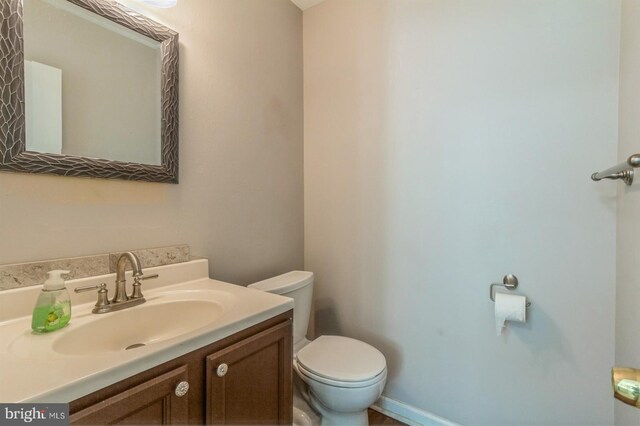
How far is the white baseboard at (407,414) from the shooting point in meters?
1.49

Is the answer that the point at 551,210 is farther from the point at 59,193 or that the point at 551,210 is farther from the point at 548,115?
the point at 59,193

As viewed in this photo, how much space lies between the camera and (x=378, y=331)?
1660 mm

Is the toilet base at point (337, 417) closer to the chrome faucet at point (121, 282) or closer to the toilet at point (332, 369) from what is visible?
the toilet at point (332, 369)

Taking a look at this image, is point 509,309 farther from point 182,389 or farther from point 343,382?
point 182,389

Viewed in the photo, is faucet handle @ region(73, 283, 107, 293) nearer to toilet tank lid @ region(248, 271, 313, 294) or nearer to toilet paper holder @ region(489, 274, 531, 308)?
toilet tank lid @ region(248, 271, 313, 294)

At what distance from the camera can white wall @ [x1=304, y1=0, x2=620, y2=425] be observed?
114cm

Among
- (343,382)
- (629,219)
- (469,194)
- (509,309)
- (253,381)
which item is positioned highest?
(469,194)

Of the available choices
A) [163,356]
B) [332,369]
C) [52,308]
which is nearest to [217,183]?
[52,308]

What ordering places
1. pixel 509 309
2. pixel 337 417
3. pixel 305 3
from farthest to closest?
pixel 305 3 < pixel 337 417 < pixel 509 309

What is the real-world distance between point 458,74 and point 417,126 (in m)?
0.30

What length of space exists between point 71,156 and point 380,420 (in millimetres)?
1909

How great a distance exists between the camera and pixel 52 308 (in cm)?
76

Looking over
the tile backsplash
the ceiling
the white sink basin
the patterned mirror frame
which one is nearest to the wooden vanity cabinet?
the white sink basin

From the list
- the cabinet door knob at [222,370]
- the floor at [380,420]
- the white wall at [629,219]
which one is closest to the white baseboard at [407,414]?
the floor at [380,420]
